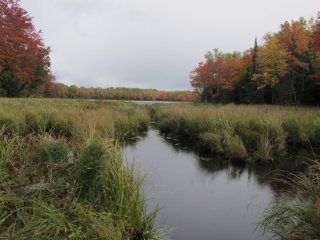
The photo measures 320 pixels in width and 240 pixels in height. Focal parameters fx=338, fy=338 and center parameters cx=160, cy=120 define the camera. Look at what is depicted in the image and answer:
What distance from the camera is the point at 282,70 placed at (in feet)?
109

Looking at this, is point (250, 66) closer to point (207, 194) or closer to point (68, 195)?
point (207, 194)

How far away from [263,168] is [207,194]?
9.12 feet

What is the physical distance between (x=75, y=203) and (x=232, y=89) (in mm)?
41900

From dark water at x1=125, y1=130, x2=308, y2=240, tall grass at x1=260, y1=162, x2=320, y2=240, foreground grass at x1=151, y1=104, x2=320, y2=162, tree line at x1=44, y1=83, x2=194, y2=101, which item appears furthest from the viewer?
tree line at x1=44, y1=83, x2=194, y2=101

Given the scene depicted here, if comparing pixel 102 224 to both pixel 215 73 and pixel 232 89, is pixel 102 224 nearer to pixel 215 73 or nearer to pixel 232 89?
pixel 232 89

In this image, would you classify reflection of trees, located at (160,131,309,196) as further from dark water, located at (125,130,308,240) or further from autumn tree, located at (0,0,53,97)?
autumn tree, located at (0,0,53,97)

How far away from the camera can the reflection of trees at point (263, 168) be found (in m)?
8.23

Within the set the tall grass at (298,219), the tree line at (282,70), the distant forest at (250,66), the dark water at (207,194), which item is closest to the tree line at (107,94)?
the distant forest at (250,66)

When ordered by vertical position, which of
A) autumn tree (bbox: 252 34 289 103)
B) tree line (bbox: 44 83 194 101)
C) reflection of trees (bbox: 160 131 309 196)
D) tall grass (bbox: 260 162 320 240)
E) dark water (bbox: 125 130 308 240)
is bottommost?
dark water (bbox: 125 130 308 240)

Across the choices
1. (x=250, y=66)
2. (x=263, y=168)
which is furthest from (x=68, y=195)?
(x=250, y=66)

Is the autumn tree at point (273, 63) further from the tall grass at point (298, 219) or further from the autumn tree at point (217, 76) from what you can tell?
the tall grass at point (298, 219)

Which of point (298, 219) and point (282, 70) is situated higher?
point (282, 70)

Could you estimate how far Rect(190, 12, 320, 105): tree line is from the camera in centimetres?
3288

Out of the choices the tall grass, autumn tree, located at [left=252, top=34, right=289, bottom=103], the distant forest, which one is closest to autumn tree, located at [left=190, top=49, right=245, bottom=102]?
Answer: the distant forest
